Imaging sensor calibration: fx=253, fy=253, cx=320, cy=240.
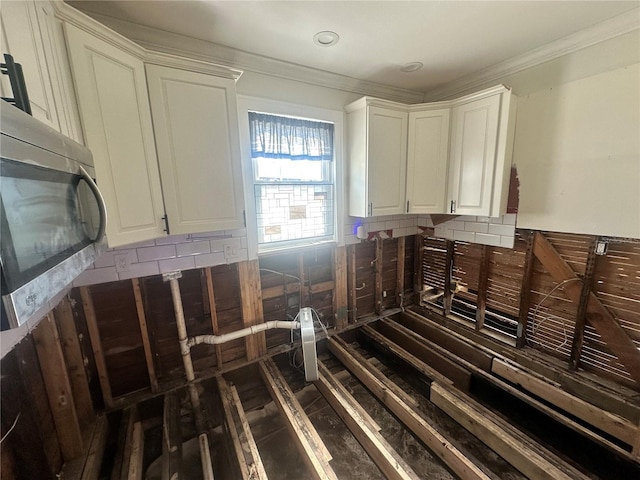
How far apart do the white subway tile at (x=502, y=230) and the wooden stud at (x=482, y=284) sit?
188 mm

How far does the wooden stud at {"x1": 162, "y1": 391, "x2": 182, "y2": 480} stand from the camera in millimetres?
1519

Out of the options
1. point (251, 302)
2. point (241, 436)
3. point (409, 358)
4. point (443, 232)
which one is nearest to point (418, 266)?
point (443, 232)

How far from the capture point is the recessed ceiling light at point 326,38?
5.58 feet

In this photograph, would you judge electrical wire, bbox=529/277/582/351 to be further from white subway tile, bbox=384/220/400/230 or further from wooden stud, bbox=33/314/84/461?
wooden stud, bbox=33/314/84/461

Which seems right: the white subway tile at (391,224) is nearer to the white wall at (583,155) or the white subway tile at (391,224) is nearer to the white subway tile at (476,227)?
the white subway tile at (476,227)

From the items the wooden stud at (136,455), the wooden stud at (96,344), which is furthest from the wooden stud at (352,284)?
the wooden stud at (96,344)

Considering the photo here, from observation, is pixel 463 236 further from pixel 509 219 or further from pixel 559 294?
pixel 559 294

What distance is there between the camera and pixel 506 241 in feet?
7.95

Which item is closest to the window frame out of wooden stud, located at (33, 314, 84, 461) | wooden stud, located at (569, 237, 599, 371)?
wooden stud, located at (33, 314, 84, 461)

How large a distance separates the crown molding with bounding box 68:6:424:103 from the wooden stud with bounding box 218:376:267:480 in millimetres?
2382

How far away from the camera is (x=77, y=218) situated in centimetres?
74

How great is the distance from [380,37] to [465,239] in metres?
2.08

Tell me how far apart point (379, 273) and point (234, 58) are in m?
2.50

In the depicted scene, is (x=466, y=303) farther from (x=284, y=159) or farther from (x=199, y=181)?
(x=199, y=181)
